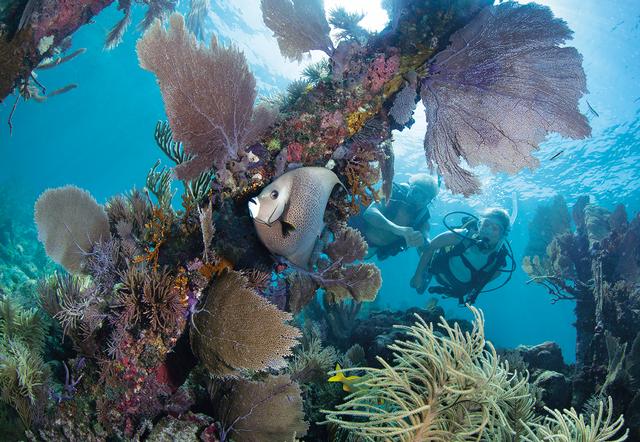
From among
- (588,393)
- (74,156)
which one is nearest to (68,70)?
(74,156)

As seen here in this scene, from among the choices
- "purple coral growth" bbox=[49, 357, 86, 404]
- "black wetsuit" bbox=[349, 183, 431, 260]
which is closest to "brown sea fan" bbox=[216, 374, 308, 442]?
"purple coral growth" bbox=[49, 357, 86, 404]

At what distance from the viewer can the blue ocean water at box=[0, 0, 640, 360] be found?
18.4 meters

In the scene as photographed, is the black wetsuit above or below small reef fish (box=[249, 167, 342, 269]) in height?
above

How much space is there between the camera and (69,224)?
2842mm

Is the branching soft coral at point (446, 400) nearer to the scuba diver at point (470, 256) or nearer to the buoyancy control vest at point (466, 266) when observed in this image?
the scuba diver at point (470, 256)

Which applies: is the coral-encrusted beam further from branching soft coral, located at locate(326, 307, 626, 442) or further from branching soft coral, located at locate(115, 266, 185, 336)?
branching soft coral, located at locate(326, 307, 626, 442)

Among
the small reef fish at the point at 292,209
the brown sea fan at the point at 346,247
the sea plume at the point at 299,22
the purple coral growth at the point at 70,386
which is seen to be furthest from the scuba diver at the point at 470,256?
the purple coral growth at the point at 70,386

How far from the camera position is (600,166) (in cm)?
2609

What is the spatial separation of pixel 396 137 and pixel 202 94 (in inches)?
1011

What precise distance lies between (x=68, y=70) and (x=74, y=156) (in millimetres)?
45503

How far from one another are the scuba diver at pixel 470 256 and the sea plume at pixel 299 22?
8.32 meters

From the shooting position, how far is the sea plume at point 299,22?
3.68 m

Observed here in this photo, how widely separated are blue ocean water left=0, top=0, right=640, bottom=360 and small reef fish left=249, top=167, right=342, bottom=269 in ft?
5.95

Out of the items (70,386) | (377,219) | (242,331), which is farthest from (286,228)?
(377,219)
